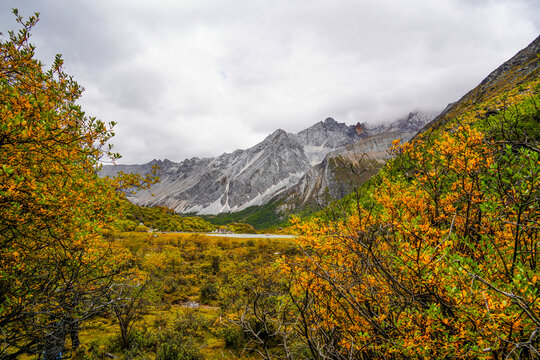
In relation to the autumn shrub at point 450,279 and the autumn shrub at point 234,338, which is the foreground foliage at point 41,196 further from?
the autumn shrub at point 234,338

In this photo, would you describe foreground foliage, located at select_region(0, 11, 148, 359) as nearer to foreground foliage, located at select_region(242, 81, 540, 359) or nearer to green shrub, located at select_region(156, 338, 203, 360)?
foreground foliage, located at select_region(242, 81, 540, 359)

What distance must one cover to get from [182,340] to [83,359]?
364 cm

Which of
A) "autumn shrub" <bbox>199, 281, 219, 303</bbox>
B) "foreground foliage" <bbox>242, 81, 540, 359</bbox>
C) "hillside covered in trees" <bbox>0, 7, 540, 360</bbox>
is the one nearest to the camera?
"foreground foliage" <bbox>242, 81, 540, 359</bbox>

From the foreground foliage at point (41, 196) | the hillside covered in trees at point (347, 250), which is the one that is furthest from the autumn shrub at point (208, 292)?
the foreground foliage at point (41, 196)

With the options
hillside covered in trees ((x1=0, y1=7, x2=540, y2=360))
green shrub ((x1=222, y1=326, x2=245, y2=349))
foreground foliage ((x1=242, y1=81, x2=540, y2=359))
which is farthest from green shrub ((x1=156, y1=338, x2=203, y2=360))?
foreground foliage ((x1=242, y1=81, x2=540, y2=359))

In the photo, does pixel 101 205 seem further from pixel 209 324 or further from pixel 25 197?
pixel 209 324

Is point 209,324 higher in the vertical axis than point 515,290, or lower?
lower

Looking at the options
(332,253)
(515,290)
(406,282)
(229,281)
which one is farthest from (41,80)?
(229,281)

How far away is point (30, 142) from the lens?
4062mm

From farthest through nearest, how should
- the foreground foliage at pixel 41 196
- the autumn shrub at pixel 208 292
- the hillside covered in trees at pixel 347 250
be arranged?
1. the autumn shrub at pixel 208 292
2. the foreground foliage at pixel 41 196
3. the hillside covered in trees at pixel 347 250

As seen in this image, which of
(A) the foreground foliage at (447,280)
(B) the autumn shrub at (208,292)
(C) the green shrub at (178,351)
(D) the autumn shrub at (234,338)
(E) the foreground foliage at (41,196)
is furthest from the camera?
(B) the autumn shrub at (208,292)

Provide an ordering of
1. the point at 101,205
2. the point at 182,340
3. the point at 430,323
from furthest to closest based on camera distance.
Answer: the point at 182,340 < the point at 101,205 < the point at 430,323

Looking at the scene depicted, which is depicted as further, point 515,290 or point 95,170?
point 95,170

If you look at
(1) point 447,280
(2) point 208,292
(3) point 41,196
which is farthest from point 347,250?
(2) point 208,292
